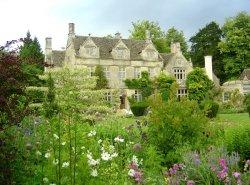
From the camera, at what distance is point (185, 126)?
12.6m

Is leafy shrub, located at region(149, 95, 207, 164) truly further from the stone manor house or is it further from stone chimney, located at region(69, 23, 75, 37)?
stone chimney, located at region(69, 23, 75, 37)

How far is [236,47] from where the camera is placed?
67.8 meters

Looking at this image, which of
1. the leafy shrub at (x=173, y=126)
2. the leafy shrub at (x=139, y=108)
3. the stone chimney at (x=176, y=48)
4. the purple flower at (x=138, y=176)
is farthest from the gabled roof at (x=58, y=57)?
the purple flower at (x=138, y=176)

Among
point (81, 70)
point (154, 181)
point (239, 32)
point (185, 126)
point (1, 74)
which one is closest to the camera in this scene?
point (1, 74)

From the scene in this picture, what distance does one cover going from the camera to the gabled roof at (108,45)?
5440cm

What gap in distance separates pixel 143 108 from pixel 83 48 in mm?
13298

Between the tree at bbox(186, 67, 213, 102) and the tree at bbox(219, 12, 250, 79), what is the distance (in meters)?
15.4

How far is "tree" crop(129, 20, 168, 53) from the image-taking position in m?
71.4

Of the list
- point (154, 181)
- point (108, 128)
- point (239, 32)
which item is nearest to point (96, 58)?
point (239, 32)

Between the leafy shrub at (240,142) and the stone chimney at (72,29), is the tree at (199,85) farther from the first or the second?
the leafy shrub at (240,142)

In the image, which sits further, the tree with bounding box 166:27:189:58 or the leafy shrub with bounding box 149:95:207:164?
the tree with bounding box 166:27:189:58

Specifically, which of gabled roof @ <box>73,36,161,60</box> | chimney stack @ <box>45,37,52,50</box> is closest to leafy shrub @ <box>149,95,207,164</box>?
gabled roof @ <box>73,36,161,60</box>

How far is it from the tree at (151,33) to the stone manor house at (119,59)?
12.4 metres

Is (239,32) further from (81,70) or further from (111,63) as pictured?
(81,70)
